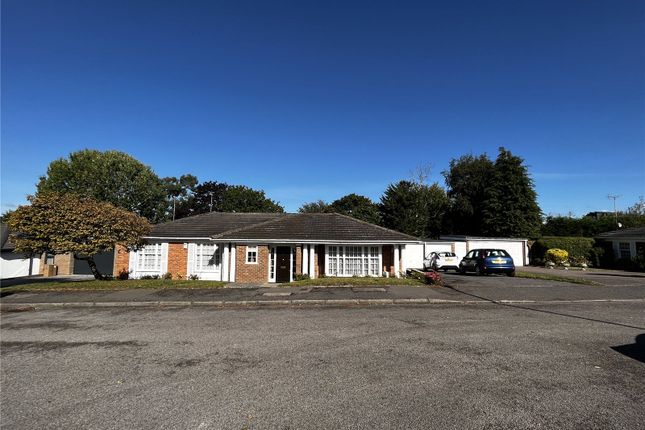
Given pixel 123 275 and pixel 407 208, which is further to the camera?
pixel 407 208

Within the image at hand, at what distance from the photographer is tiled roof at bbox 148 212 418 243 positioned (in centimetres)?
1936

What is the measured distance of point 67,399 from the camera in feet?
15.2

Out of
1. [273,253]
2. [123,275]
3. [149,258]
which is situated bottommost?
[123,275]

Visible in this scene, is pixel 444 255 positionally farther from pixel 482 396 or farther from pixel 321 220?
pixel 482 396

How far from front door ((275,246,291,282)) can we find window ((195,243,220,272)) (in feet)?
12.9

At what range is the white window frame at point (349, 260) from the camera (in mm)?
19844

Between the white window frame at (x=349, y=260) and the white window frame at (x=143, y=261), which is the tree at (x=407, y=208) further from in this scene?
the white window frame at (x=143, y=261)

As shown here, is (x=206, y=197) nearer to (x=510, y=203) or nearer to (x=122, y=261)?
(x=122, y=261)

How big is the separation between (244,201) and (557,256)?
40.1m

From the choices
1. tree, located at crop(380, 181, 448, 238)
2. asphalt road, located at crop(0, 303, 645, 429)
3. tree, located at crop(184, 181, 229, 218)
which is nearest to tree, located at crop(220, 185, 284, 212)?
tree, located at crop(184, 181, 229, 218)

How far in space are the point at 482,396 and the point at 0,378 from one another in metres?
7.42

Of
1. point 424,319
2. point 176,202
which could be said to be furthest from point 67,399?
point 176,202

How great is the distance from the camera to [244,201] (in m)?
52.2

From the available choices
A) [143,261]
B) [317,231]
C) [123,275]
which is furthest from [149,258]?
[317,231]
